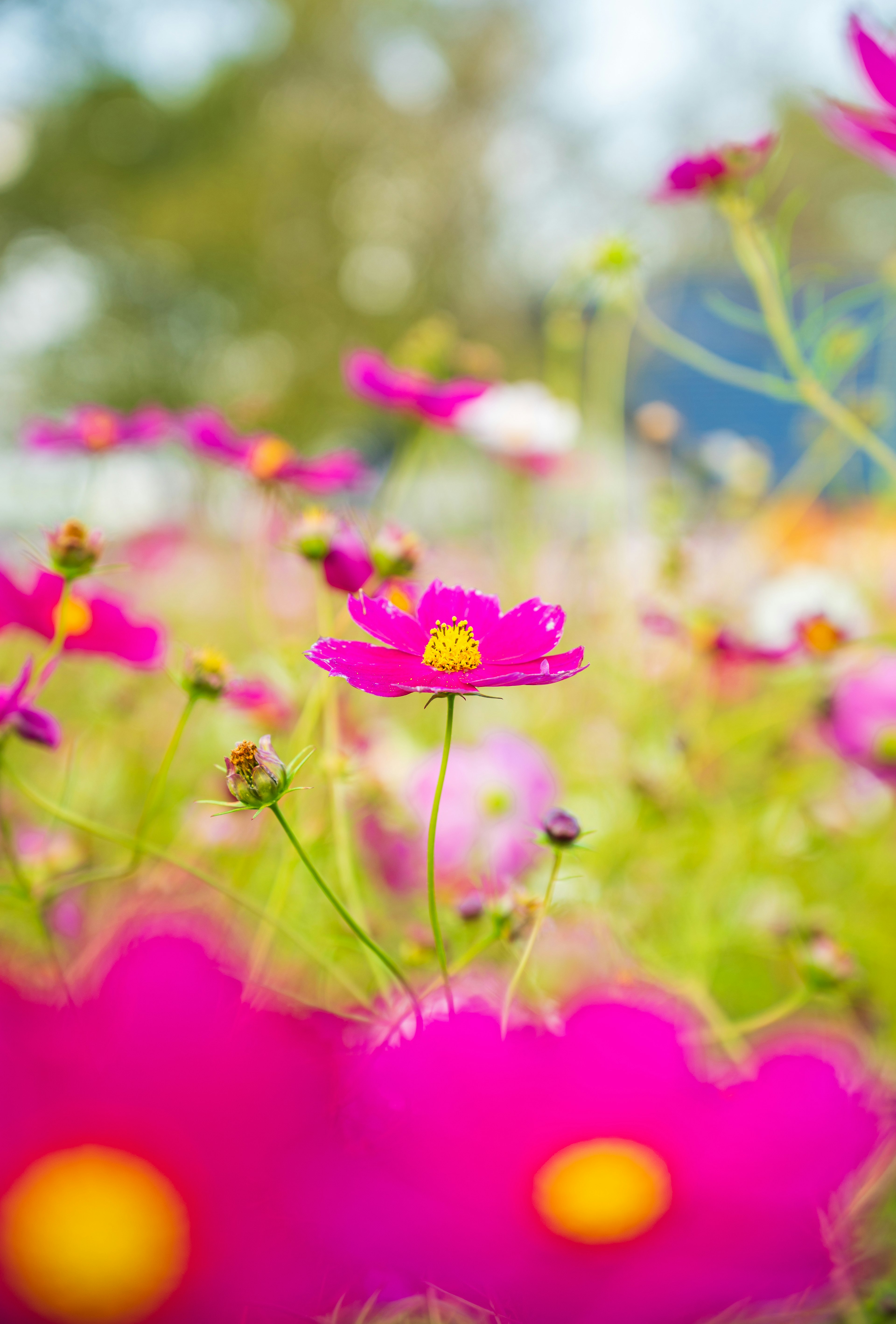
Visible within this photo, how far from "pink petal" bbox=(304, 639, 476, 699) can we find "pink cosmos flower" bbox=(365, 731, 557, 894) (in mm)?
234

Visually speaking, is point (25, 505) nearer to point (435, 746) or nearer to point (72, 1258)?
point (435, 746)

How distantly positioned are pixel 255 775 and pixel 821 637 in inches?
14.1

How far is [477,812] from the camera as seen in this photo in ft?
1.58

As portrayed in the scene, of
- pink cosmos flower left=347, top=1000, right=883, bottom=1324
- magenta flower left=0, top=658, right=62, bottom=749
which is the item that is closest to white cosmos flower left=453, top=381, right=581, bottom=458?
magenta flower left=0, top=658, right=62, bottom=749

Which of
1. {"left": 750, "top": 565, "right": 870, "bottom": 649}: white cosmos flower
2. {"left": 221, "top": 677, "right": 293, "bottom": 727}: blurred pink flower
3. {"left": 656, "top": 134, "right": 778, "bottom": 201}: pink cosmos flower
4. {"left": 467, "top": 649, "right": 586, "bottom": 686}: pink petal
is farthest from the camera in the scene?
{"left": 750, "top": 565, "right": 870, "bottom": 649}: white cosmos flower

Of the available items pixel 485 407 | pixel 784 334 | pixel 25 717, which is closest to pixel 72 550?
pixel 25 717

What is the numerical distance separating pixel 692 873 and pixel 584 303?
1.23 ft

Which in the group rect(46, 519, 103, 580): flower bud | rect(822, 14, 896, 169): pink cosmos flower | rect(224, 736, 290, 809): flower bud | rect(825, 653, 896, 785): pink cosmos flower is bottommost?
rect(825, 653, 896, 785): pink cosmos flower

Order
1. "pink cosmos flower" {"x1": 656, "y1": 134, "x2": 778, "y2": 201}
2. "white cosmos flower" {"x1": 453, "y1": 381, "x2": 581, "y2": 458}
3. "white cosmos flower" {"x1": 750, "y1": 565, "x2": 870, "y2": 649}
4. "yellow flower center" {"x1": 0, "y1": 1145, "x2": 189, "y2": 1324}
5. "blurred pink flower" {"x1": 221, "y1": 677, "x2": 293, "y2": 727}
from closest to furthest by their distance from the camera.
A: 1. "yellow flower center" {"x1": 0, "y1": 1145, "x2": 189, "y2": 1324}
2. "blurred pink flower" {"x1": 221, "y1": 677, "x2": 293, "y2": 727}
3. "pink cosmos flower" {"x1": 656, "y1": 134, "x2": 778, "y2": 201}
4. "white cosmos flower" {"x1": 750, "y1": 565, "x2": 870, "y2": 649}
5. "white cosmos flower" {"x1": 453, "y1": 381, "x2": 581, "y2": 458}

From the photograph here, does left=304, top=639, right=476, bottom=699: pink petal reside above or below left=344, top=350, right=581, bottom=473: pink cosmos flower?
above

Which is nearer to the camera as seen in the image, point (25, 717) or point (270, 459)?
point (25, 717)

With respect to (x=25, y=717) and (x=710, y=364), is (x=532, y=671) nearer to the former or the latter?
(x=25, y=717)

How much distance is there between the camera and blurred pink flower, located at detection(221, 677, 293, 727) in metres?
0.32

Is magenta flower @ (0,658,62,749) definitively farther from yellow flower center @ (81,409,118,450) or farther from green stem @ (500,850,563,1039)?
yellow flower center @ (81,409,118,450)
